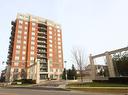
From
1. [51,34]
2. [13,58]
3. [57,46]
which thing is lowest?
[13,58]

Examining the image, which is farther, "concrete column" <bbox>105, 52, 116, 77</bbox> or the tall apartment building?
the tall apartment building

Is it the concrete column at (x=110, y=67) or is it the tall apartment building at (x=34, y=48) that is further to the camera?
the tall apartment building at (x=34, y=48)

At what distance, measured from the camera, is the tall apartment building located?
7738 centimetres

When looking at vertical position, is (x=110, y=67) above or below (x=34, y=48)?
below

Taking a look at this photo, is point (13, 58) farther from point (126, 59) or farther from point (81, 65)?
point (126, 59)

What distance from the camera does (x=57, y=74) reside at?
80938 millimetres

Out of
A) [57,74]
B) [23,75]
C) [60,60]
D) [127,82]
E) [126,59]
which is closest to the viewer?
[127,82]

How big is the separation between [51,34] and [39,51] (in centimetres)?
1358

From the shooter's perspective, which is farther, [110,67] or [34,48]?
[34,48]

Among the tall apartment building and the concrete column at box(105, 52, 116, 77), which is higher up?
the tall apartment building

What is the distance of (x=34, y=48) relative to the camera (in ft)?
272

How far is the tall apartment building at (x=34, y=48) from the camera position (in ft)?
254

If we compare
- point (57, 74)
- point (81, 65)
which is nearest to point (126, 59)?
point (81, 65)

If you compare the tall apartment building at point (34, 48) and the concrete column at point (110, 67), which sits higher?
the tall apartment building at point (34, 48)
